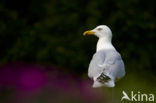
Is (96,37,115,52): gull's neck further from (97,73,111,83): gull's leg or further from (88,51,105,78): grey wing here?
(97,73,111,83): gull's leg

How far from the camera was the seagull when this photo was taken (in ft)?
12.9

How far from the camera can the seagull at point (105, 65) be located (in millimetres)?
3936

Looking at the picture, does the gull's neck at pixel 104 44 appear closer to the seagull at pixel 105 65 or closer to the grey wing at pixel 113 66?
the seagull at pixel 105 65

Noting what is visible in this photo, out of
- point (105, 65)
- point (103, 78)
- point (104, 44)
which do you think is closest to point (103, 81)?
point (103, 78)

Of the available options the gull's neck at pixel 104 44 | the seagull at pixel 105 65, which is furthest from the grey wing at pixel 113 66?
the gull's neck at pixel 104 44

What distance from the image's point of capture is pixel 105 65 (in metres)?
4.01

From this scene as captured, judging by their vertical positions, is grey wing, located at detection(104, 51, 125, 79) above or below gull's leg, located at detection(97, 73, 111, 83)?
above

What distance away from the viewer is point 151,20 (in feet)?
28.2

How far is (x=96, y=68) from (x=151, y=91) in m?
1.26

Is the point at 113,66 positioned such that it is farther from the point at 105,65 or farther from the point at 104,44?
the point at 104,44

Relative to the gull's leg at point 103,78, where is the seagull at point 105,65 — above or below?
above

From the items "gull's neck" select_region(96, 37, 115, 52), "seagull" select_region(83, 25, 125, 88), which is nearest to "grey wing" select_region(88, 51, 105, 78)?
"seagull" select_region(83, 25, 125, 88)

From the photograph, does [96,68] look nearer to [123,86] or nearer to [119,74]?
[119,74]

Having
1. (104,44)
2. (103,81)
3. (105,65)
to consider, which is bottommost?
(103,81)
